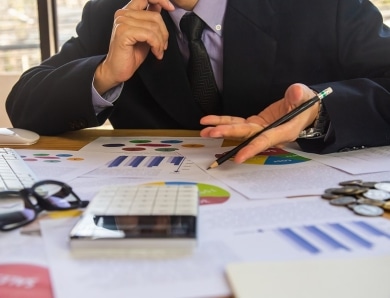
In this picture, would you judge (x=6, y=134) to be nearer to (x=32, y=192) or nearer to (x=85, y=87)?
(x=85, y=87)

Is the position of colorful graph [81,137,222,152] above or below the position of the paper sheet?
below

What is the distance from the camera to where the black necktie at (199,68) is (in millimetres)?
1108

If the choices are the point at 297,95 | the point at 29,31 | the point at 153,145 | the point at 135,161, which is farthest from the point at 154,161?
the point at 29,31

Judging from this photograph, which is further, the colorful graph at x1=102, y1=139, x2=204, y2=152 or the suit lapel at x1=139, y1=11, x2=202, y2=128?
the suit lapel at x1=139, y1=11, x2=202, y2=128

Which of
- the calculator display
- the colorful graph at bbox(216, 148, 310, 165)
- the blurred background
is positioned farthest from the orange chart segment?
the blurred background

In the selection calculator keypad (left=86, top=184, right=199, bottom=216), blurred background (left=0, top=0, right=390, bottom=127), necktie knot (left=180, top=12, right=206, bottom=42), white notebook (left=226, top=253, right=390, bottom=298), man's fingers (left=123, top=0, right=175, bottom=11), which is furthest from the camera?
blurred background (left=0, top=0, right=390, bottom=127)

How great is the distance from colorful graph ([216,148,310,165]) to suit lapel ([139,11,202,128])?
319 millimetres

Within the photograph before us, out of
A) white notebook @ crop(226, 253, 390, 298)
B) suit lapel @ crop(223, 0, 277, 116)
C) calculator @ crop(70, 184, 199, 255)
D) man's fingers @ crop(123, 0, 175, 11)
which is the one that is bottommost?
white notebook @ crop(226, 253, 390, 298)

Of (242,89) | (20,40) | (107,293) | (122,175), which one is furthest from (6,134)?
(20,40)

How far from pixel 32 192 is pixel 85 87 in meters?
0.49

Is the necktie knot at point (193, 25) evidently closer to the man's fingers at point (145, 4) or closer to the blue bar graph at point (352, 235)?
the man's fingers at point (145, 4)

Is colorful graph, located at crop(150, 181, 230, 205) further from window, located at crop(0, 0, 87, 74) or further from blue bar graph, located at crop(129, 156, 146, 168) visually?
window, located at crop(0, 0, 87, 74)

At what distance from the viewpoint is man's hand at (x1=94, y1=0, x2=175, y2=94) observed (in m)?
0.97

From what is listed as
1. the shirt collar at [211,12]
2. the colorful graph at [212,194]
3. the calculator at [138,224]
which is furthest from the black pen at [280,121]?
the shirt collar at [211,12]
